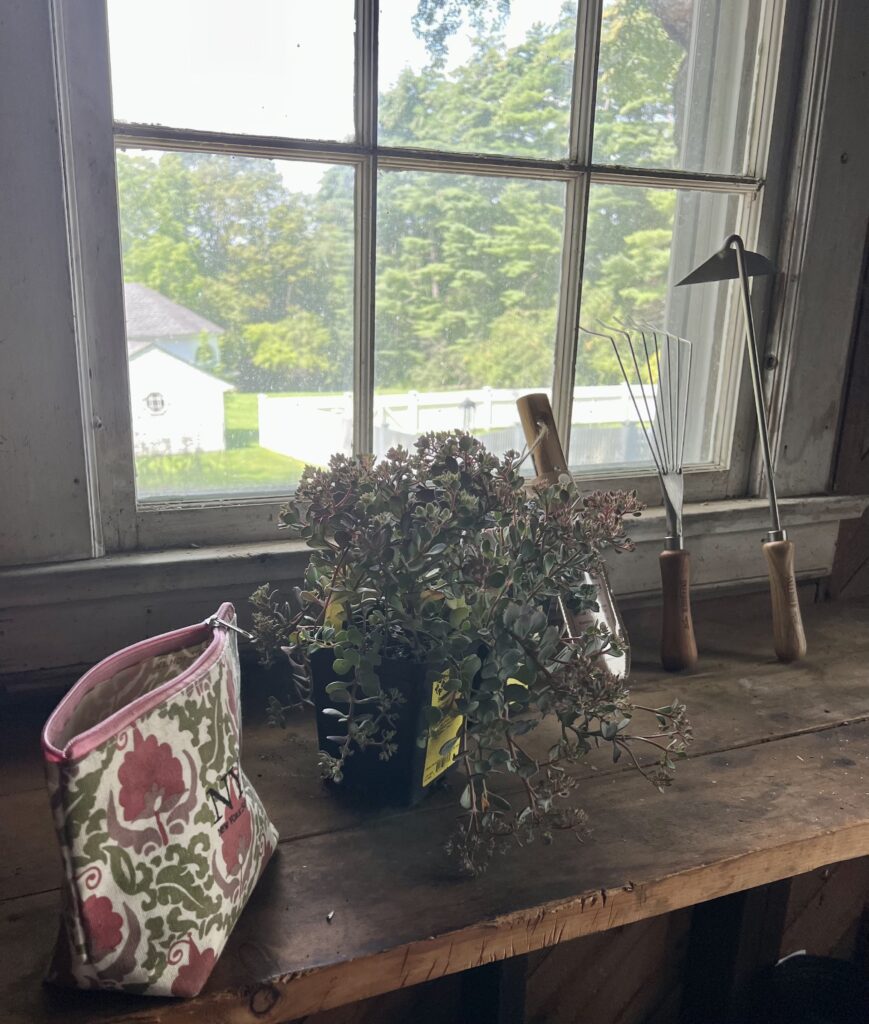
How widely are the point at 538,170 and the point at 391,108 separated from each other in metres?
0.21

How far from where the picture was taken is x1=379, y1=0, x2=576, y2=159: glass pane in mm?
1006

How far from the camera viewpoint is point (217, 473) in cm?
104

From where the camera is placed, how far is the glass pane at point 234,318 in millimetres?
952

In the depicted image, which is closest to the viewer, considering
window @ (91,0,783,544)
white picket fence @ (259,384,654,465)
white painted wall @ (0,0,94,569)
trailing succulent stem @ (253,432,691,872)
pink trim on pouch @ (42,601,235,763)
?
pink trim on pouch @ (42,601,235,763)

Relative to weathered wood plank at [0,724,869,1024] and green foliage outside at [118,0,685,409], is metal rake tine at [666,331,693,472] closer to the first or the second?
green foliage outside at [118,0,685,409]

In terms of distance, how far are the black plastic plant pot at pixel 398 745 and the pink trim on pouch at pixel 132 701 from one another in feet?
0.39

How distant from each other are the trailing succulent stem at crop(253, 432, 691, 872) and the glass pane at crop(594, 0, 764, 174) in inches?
26.0

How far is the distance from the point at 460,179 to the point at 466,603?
637 mm

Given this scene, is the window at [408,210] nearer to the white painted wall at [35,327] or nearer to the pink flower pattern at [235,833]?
the white painted wall at [35,327]

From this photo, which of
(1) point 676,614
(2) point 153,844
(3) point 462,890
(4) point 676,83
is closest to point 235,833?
(2) point 153,844

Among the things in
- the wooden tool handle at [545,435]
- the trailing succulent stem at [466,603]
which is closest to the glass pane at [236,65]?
the wooden tool handle at [545,435]

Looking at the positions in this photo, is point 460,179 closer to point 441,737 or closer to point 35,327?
point 35,327

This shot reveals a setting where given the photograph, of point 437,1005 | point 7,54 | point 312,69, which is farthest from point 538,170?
point 437,1005

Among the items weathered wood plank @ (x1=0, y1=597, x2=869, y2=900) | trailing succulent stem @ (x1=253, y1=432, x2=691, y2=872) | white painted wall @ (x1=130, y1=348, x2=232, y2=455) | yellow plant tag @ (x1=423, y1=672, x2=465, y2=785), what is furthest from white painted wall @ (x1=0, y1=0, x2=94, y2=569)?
yellow plant tag @ (x1=423, y1=672, x2=465, y2=785)
